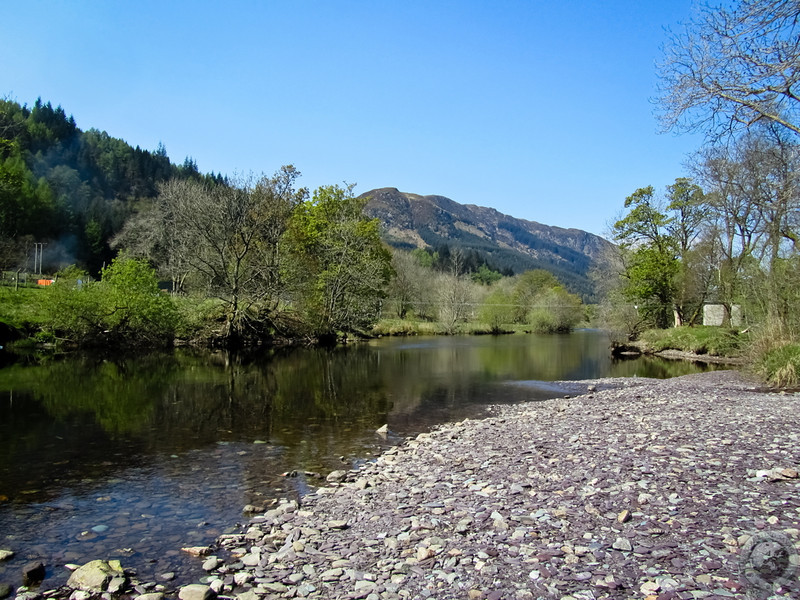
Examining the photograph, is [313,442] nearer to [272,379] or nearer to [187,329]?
[272,379]

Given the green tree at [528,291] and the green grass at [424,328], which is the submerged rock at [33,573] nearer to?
the green grass at [424,328]

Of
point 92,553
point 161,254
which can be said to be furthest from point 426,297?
point 92,553

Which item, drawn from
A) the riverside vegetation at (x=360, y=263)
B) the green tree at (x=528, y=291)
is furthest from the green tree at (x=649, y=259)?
the green tree at (x=528, y=291)

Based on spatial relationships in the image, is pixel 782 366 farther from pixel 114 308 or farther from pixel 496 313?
pixel 496 313

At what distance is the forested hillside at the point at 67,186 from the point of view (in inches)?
2968

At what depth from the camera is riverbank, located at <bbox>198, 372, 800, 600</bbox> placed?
4691mm

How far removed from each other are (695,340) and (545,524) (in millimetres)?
36575

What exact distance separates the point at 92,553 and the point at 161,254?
6360 cm

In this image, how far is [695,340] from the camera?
3722 centimetres

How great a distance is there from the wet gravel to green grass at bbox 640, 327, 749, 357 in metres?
24.8

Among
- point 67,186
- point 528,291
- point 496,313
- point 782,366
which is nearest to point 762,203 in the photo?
point 782,366

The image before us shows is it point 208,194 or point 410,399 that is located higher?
point 208,194

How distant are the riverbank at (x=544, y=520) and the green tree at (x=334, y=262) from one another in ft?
118

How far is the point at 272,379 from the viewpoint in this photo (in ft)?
75.4
